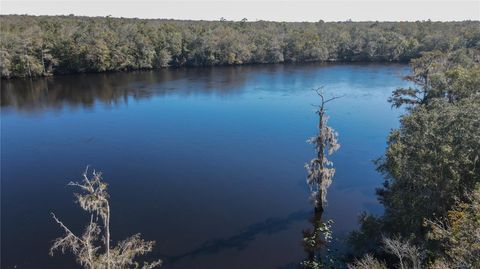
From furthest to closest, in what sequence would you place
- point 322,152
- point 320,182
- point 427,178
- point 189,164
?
point 189,164, point 320,182, point 322,152, point 427,178

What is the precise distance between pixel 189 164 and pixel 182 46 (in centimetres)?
8381

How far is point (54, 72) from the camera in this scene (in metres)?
101

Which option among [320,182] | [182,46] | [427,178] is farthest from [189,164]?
[182,46]

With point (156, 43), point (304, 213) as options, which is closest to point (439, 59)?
point (304, 213)

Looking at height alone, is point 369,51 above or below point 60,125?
above

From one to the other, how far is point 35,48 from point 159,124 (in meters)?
55.0

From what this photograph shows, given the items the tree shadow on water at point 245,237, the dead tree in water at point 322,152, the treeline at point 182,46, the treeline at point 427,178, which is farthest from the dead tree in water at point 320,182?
the treeline at point 182,46

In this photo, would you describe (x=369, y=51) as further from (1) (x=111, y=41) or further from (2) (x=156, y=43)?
(1) (x=111, y=41)

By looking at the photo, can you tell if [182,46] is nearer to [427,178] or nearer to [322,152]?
[322,152]

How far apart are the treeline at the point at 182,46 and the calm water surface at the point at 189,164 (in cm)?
1701

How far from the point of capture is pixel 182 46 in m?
120

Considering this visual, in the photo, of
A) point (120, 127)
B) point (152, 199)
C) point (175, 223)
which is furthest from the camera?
point (120, 127)

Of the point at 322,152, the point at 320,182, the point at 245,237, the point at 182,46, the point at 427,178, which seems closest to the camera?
the point at 427,178

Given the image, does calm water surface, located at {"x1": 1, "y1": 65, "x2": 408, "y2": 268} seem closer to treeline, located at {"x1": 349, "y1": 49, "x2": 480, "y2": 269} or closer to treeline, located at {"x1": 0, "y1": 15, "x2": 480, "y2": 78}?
treeline, located at {"x1": 349, "y1": 49, "x2": 480, "y2": 269}
